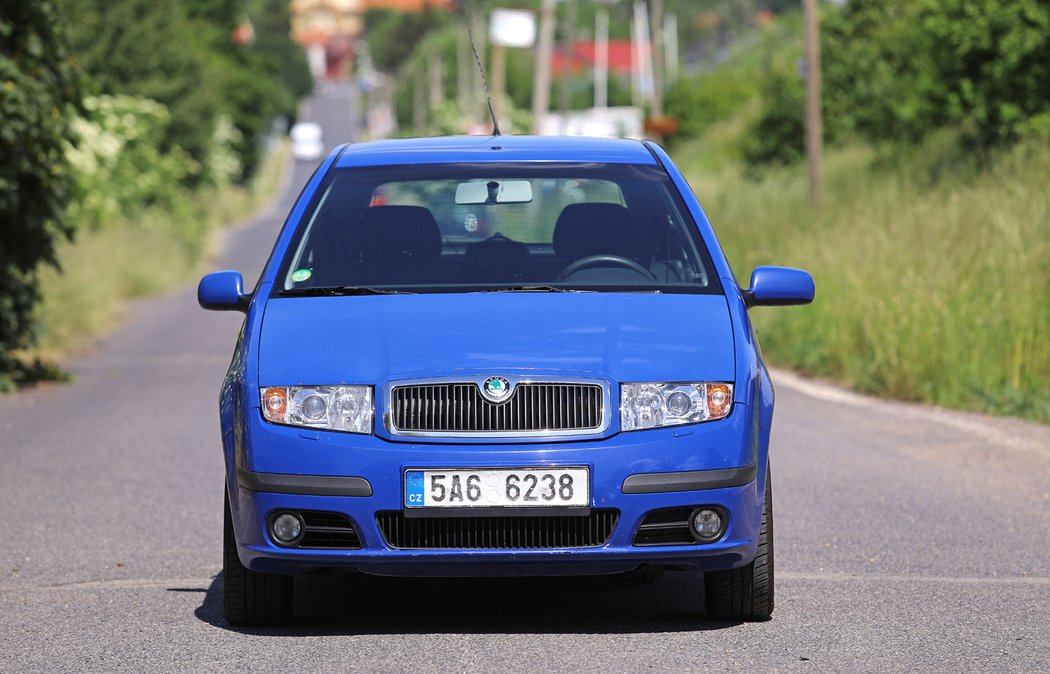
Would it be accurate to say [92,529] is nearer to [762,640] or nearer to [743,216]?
[762,640]

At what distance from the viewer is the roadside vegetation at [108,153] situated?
15.4 m

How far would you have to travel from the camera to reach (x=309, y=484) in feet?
18.5

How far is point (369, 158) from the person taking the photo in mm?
7188

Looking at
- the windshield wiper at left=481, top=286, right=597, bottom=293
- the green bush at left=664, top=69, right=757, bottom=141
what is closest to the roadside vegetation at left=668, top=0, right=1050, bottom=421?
the windshield wiper at left=481, top=286, right=597, bottom=293

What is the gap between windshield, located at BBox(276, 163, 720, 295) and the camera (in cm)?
654

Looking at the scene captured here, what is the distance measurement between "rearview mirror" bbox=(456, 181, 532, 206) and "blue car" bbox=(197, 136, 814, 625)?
2.21ft

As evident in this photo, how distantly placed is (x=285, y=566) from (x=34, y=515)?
3254mm

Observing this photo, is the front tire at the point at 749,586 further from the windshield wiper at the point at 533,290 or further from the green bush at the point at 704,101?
the green bush at the point at 704,101

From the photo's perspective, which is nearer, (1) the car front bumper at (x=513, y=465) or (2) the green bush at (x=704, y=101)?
(1) the car front bumper at (x=513, y=465)

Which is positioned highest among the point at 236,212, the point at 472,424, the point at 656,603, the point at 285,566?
the point at 472,424

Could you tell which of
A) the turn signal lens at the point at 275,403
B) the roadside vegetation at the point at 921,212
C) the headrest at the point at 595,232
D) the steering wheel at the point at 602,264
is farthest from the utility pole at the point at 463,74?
the turn signal lens at the point at 275,403

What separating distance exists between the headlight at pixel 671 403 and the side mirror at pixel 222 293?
1622mm

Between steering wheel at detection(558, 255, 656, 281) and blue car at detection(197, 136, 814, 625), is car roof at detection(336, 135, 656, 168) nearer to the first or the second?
steering wheel at detection(558, 255, 656, 281)

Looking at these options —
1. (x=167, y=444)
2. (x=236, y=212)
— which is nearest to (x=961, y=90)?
(x=167, y=444)
